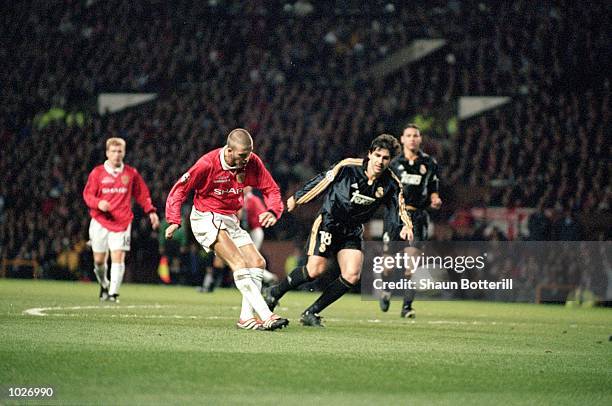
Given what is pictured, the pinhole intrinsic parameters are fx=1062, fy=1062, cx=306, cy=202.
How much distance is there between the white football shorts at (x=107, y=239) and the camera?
14.9m

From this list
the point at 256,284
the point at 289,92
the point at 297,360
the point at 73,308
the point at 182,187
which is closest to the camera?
the point at 297,360

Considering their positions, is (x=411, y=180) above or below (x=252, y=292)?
above

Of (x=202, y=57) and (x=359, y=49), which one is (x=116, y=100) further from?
(x=359, y=49)

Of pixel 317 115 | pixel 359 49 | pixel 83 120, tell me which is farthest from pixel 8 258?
pixel 359 49

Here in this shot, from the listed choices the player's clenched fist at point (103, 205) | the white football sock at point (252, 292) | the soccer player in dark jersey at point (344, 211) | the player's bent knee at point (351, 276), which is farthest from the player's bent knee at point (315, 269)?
the player's clenched fist at point (103, 205)

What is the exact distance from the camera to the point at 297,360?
7.32 m

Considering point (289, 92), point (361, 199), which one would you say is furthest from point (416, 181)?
point (289, 92)

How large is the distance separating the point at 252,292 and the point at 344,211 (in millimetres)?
1542

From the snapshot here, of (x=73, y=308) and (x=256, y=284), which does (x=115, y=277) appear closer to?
(x=73, y=308)

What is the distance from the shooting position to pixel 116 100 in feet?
103

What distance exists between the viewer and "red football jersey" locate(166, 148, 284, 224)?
9547 millimetres

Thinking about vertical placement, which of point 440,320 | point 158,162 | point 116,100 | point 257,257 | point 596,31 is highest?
point 596,31

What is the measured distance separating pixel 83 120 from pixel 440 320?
64.2 feet

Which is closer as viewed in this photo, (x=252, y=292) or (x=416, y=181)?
(x=252, y=292)
